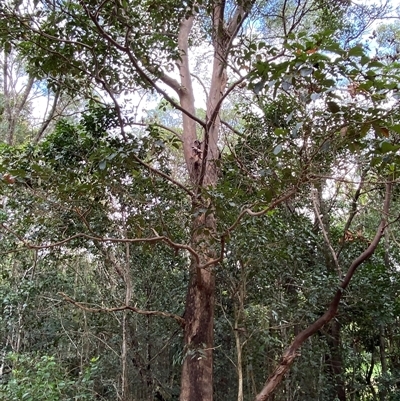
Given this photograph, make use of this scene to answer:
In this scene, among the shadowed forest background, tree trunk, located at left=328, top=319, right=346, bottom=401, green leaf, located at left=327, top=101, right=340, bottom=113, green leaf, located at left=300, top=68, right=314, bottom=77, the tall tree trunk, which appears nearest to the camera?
green leaf, located at left=300, top=68, right=314, bottom=77

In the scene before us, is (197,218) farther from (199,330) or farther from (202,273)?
(199,330)

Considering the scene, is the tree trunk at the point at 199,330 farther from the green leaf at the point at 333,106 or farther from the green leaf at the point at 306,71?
the green leaf at the point at 306,71

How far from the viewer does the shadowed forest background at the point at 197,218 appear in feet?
6.53

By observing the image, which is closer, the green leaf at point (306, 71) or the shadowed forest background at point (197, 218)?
the green leaf at point (306, 71)

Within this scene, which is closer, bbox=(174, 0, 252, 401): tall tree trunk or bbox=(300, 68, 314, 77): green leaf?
bbox=(300, 68, 314, 77): green leaf

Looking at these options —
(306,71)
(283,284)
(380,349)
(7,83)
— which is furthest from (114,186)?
(7,83)

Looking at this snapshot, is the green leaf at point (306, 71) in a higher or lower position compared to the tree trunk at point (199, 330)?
higher

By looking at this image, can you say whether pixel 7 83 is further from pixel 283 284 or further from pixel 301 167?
pixel 301 167


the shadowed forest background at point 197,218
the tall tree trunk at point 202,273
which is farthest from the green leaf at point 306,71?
the tall tree trunk at point 202,273

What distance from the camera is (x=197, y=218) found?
2.56 metres

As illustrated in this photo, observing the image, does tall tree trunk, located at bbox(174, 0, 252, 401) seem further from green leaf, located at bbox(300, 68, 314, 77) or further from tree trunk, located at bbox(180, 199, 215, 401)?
green leaf, located at bbox(300, 68, 314, 77)

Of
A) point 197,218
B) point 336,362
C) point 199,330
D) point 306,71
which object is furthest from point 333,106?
point 336,362

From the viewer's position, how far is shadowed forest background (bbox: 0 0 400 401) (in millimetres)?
1991

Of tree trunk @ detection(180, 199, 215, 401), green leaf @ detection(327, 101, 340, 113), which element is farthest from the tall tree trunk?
green leaf @ detection(327, 101, 340, 113)
